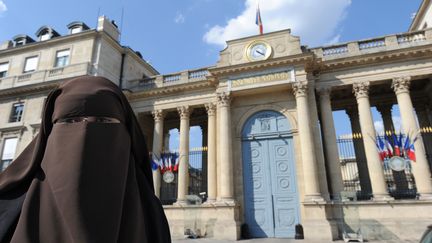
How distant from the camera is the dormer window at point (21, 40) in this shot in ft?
72.8

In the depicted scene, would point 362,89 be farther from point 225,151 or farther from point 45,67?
point 45,67

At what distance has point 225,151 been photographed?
15.2m

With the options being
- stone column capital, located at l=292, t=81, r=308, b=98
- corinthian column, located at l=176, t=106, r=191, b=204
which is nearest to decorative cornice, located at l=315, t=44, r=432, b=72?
stone column capital, located at l=292, t=81, r=308, b=98

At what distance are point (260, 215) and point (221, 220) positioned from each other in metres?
2.06

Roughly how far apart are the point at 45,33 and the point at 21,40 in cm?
243

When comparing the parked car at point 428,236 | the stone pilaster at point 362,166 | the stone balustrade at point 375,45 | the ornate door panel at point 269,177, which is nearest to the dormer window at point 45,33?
the ornate door panel at point 269,177

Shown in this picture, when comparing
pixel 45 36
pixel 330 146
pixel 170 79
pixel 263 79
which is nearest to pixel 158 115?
pixel 170 79

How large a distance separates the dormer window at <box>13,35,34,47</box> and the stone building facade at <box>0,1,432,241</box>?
19.3 feet

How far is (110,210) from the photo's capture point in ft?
4.41

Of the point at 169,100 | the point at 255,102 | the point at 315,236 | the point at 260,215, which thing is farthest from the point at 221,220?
the point at 169,100

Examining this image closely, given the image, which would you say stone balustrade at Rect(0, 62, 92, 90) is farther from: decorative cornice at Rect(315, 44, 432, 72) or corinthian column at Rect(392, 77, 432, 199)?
corinthian column at Rect(392, 77, 432, 199)

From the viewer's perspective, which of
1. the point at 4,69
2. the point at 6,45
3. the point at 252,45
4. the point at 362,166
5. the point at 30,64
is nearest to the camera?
the point at 252,45

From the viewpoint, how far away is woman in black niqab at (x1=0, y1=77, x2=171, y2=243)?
1.32 metres

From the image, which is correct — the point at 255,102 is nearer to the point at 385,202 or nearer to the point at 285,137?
the point at 285,137
